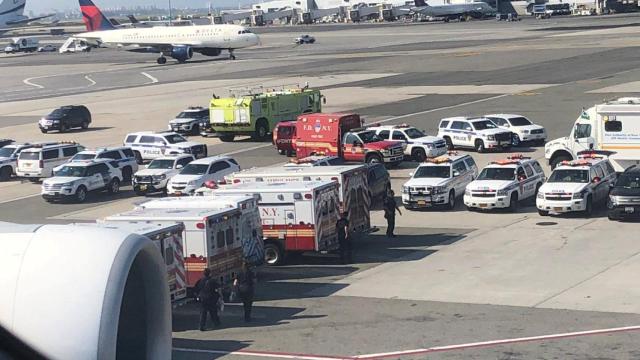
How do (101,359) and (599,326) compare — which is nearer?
(101,359)

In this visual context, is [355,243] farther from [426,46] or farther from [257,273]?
[426,46]

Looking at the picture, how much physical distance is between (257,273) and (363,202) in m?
4.51

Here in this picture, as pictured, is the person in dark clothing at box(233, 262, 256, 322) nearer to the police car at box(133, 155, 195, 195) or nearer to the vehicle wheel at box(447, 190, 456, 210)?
the vehicle wheel at box(447, 190, 456, 210)

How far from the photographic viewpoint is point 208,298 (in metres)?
23.0

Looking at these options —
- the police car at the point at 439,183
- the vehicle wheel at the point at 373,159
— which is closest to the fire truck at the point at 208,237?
the police car at the point at 439,183

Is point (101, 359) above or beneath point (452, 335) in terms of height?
above

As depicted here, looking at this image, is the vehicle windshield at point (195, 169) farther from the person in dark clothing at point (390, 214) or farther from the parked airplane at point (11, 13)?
the parked airplane at point (11, 13)

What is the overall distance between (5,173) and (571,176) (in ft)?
84.1

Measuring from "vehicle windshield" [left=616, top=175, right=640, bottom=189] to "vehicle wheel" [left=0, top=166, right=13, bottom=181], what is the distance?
89.4 feet

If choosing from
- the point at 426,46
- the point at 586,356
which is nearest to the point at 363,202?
the point at 586,356

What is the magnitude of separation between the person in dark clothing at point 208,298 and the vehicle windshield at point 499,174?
1448cm

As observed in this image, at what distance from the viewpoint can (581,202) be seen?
108 ft

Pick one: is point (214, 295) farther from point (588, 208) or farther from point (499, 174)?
point (499, 174)

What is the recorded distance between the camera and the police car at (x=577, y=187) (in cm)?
3294
